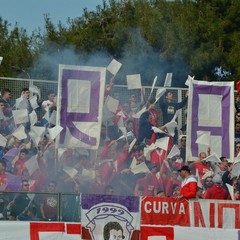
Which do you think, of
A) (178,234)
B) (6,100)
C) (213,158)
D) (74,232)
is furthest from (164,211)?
(6,100)

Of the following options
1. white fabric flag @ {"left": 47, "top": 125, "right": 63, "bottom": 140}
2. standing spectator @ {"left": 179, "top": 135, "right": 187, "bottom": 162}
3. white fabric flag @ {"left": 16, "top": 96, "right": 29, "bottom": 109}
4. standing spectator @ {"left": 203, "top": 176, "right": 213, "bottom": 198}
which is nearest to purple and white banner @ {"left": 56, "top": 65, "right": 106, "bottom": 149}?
white fabric flag @ {"left": 47, "top": 125, "right": 63, "bottom": 140}

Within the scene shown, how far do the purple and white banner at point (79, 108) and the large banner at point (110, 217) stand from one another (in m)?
2.19

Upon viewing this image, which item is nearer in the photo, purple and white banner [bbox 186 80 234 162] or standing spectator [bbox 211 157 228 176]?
standing spectator [bbox 211 157 228 176]

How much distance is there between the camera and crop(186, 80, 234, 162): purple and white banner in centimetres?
1917

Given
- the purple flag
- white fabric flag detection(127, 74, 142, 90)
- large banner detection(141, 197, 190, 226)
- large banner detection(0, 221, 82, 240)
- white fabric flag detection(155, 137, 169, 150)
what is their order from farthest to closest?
1. white fabric flag detection(127, 74, 142, 90)
2. white fabric flag detection(155, 137, 169, 150)
3. the purple flag
4. large banner detection(141, 197, 190, 226)
5. large banner detection(0, 221, 82, 240)

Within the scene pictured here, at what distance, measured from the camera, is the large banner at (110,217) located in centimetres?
1641

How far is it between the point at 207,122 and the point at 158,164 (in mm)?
1215

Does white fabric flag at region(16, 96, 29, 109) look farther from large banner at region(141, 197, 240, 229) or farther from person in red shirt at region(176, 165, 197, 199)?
person in red shirt at region(176, 165, 197, 199)

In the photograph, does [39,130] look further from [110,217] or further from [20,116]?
[110,217]

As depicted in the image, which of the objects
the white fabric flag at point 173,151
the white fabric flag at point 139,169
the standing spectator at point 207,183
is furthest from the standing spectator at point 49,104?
the standing spectator at point 207,183

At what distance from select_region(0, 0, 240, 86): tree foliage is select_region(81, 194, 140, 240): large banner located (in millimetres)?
11040

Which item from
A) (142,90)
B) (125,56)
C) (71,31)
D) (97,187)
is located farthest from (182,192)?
(71,31)

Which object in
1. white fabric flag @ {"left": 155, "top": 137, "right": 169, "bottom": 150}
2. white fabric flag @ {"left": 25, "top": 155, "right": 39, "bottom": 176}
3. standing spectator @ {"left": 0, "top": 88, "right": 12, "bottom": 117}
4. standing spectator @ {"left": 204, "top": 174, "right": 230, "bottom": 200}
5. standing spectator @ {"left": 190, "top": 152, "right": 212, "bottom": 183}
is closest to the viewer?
standing spectator @ {"left": 204, "top": 174, "right": 230, "bottom": 200}

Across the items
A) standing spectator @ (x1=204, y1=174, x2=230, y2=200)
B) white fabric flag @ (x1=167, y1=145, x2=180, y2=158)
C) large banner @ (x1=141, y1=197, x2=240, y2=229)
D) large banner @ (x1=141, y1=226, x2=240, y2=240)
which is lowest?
large banner @ (x1=141, y1=226, x2=240, y2=240)
